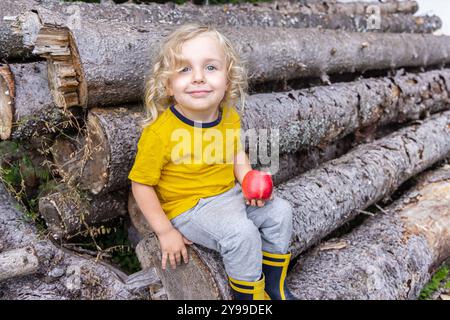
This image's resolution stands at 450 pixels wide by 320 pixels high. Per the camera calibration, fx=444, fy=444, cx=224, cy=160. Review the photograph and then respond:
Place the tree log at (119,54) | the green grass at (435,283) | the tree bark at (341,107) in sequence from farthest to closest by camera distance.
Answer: the tree bark at (341,107) → the green grass at (435,283) → the tree log at (119,54)

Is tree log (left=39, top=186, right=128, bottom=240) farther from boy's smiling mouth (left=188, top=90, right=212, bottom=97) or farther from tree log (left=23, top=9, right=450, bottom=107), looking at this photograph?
boy's smiling mouth (left=188, top=90, right=212, bottom=97)

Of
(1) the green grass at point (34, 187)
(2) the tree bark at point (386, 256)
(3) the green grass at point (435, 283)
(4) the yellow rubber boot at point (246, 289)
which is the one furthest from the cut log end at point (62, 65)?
(3) the green grass at point (435, 283)

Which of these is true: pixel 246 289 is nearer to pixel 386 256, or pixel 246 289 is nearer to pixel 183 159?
pixel 183 159

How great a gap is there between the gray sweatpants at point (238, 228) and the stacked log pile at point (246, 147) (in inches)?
4.5

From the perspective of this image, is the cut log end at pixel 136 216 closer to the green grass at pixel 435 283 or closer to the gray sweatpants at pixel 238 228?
the gray sweatpants at pixel 238 228

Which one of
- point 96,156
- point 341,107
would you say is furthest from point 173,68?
point 341,107

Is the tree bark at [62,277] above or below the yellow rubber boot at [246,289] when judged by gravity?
below

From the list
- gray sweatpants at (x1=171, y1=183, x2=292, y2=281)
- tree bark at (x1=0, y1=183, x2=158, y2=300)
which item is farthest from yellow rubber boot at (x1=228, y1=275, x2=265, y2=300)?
tree bark at (x1=0, y1=183, x2=158, y2=300)

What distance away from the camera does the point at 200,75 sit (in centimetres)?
205

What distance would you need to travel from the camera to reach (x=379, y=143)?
12.5 feet

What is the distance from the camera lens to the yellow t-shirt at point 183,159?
6.88ft

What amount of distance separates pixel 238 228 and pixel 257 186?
9.0 inches

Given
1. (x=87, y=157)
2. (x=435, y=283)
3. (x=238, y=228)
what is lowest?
(x=435, y=283)

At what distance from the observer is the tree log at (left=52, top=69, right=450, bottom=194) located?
2.44 meters
